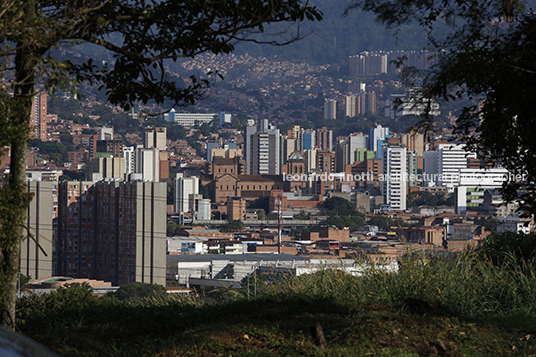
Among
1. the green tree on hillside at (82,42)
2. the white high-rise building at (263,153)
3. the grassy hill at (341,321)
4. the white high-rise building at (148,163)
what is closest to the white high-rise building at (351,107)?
A: the white high-rise building at (263,153)

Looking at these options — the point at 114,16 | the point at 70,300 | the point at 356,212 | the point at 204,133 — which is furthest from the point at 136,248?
the point at 204,133

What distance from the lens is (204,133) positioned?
474 ft

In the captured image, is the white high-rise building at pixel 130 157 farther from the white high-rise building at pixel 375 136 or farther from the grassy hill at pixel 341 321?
the grassy hill at pixel 341 321

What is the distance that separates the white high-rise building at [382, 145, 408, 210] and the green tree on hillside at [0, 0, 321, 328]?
90123 mm

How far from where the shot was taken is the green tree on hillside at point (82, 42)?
2.78 metres

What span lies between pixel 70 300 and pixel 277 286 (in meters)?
1.77

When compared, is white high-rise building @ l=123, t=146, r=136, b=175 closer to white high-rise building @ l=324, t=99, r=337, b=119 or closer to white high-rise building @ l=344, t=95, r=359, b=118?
white high-rise building @ l=324, t=99, r=337, b=119

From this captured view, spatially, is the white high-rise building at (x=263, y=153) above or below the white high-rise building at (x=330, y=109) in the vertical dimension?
below

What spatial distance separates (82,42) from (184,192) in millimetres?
79167

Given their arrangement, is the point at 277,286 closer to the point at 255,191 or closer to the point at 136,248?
the point at 136,248

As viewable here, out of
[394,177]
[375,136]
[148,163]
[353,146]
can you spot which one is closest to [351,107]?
[375,136]

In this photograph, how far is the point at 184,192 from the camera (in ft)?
268

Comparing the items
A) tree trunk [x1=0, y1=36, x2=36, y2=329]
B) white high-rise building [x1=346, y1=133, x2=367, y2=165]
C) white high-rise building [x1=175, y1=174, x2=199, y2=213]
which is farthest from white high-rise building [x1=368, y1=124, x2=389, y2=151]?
tree trunk [x1=0, y1=36, x2=36, y2=329]

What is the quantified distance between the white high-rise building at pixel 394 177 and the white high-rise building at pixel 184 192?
2862 centimetres
